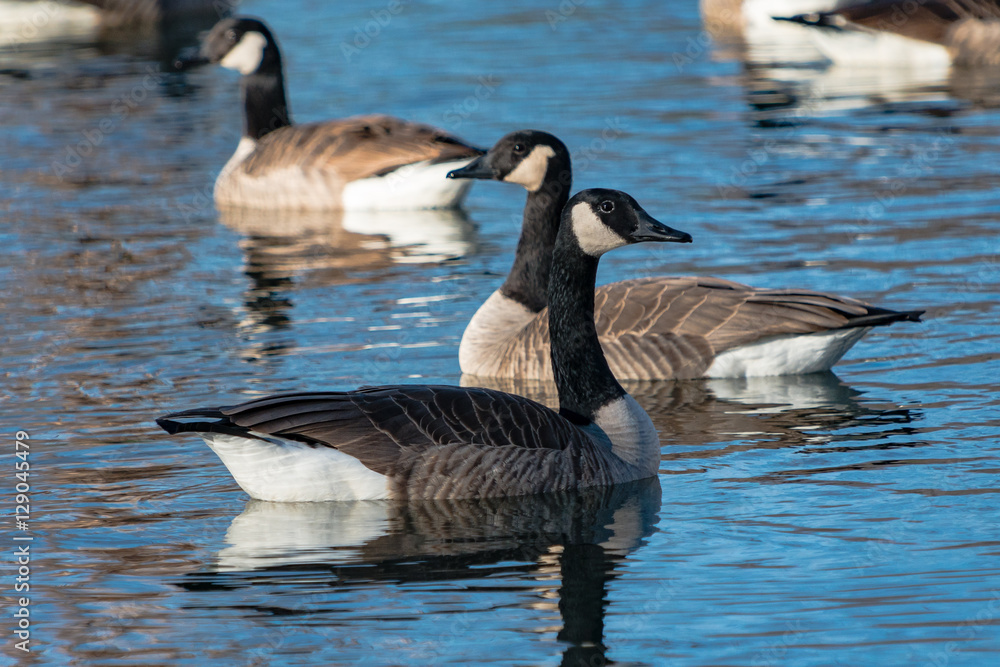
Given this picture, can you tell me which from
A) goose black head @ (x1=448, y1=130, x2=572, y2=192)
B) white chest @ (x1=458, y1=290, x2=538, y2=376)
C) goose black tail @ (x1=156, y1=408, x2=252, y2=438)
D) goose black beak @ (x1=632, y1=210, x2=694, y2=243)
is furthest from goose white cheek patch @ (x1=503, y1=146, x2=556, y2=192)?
goose black tail @ (x1=156, y1=408, x2=252, y2=438)

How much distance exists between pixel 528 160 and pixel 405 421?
395 cm

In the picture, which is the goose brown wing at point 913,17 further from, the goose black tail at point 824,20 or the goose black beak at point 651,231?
the goose black beak at point 651,231

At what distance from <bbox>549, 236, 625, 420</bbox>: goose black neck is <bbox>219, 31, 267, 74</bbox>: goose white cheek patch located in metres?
10.7

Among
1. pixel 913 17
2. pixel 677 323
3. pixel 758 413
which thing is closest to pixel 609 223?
pixel 758 413

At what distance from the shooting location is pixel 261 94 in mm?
18641

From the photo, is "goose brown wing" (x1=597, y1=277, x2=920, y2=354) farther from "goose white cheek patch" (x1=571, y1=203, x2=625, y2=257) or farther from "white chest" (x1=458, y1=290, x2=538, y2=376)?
"goose white cheek patch" (x1=571, y1=203, x2=625, y2=257)

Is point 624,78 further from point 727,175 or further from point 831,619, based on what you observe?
point 831,619

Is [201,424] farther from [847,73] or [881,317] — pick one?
[847,73]

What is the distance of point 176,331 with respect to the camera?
12.5 metres

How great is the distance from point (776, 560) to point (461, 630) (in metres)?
1.67

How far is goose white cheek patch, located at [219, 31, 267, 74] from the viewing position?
18609mm

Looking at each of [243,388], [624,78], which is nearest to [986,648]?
[243,388]

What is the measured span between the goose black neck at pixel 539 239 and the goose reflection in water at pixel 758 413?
871 millimetres

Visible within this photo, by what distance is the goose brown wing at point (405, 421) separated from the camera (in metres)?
7.87
